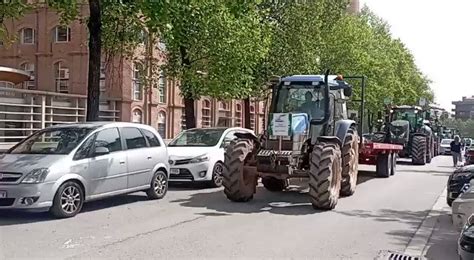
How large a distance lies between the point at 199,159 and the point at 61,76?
24794 millimetres

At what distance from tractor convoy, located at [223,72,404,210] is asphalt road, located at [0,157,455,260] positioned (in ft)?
1.54

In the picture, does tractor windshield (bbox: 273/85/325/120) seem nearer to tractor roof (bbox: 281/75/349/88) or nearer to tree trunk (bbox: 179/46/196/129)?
tractor roof (bbox: 281/75/349/88)

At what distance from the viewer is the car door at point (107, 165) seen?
35.1 feet

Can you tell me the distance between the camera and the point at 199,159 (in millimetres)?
14758

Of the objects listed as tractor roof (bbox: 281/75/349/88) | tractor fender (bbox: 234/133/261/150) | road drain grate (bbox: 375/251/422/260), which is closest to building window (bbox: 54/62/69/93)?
tractor fender (bbox: 234/133/261/150)

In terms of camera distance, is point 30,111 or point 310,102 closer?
point 310,102

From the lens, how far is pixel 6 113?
25797 millimetres

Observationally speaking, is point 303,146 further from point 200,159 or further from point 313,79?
point 200,159

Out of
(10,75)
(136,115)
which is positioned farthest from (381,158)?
(136,115)

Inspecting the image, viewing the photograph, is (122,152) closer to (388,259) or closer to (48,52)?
(388,259)

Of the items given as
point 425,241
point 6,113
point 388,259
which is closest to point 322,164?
point 425,241

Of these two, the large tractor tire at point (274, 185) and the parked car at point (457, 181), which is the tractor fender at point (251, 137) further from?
the parked car at point (457, 181)

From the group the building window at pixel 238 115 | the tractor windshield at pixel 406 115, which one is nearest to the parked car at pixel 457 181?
the tractor windshield at pixel 406 115

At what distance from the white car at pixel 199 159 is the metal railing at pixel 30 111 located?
39.9 ft
